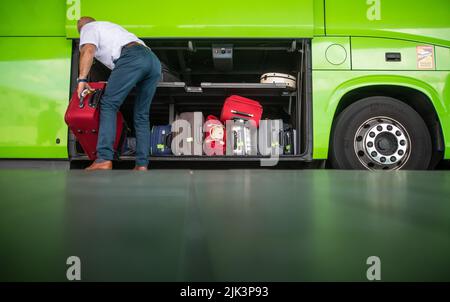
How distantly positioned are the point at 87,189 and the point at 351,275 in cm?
109

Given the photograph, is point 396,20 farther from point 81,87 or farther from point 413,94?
point 81,87

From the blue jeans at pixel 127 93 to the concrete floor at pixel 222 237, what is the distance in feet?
5.45

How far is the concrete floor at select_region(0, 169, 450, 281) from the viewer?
0.52 metres

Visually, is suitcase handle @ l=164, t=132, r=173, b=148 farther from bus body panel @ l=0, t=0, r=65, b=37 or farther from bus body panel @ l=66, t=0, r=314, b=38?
bus body panel @ l=0, t=0, r=65, b=37

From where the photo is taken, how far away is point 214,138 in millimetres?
3572

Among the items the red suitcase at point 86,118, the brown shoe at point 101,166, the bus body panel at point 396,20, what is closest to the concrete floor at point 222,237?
the brown shoe at point 101,166

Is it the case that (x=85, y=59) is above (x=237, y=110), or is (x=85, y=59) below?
above

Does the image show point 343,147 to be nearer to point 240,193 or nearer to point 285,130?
point 285,130

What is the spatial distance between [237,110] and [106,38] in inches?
57.2

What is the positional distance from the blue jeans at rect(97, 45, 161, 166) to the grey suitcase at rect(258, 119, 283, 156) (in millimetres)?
1197

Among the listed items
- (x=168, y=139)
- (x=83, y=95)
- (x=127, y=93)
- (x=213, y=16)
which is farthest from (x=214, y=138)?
(x=83, y=95)

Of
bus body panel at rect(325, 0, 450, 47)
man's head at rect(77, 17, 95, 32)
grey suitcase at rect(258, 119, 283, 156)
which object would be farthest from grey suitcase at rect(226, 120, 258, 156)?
man's head at rect(77, 17, 95, 32)

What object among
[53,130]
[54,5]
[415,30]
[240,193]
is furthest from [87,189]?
[415,30]
